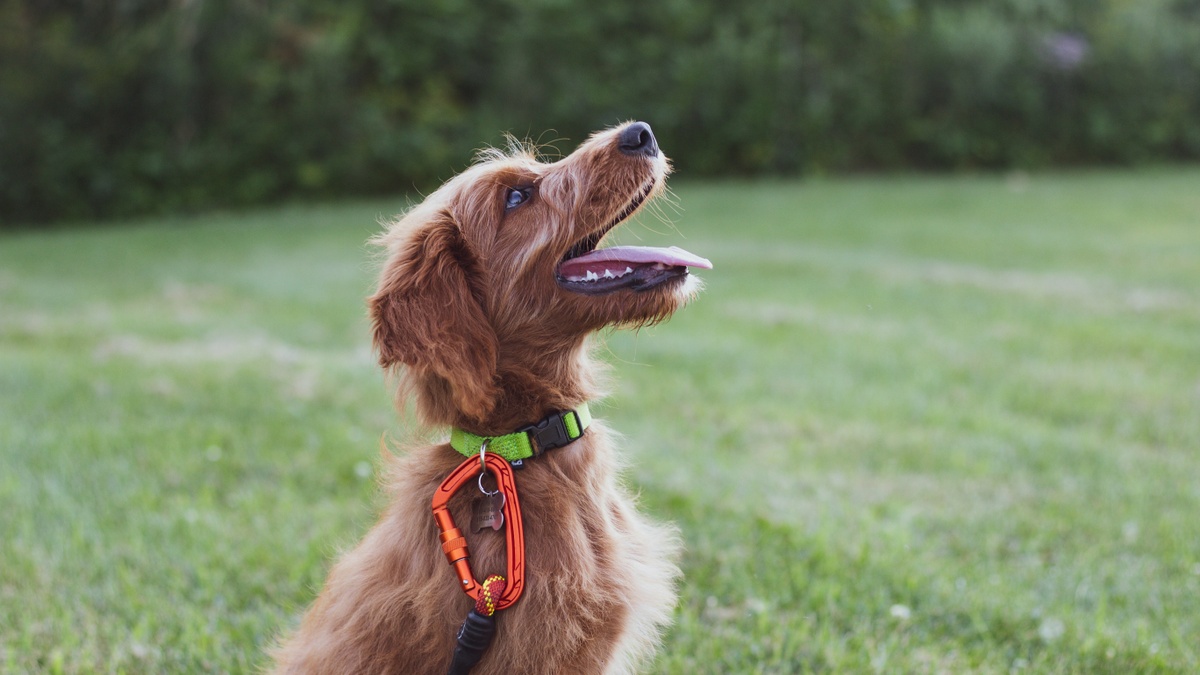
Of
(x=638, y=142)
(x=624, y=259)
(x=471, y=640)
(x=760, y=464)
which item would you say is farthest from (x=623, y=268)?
(x=760, y=464)

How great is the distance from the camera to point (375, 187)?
20.5 m

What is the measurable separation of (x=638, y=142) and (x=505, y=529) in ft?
3.82

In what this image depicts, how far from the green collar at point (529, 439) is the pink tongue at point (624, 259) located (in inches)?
15.8

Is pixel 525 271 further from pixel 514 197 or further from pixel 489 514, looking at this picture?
pixel 489 514

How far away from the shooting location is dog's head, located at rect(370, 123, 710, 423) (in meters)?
2.71

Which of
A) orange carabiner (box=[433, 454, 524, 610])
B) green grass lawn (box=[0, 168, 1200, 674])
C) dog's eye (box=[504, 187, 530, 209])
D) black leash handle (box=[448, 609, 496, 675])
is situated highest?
dog's eye (box=[504, 187, 530, 209])

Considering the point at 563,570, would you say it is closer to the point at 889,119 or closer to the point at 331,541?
the point at 331,541

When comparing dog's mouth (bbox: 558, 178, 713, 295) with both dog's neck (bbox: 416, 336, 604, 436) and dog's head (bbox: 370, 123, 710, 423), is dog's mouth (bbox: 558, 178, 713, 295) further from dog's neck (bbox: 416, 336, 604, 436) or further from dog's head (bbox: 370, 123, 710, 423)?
dog's neck (bbox: 416, 336, 604, 436)

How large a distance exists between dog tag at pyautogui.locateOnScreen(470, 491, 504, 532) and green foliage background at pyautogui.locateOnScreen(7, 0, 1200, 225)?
1676 cm

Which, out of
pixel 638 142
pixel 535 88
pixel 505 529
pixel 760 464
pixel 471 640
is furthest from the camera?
pixel 535 88

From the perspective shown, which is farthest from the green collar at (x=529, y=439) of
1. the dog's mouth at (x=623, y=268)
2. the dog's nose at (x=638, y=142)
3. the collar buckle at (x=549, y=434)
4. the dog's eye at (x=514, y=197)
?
the dog's nose at (x=638, y=142)

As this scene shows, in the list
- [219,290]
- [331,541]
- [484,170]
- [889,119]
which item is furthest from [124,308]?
[889,119]

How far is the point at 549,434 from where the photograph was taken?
275cm

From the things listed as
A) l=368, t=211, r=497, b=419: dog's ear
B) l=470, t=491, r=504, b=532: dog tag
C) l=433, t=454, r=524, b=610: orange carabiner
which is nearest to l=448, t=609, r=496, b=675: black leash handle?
l=433, t=454, r=524, b=610: orange carabiner
